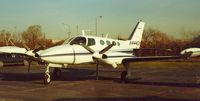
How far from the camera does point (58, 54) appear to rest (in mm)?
18062

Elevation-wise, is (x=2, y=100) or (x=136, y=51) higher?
(x=136, y=51)

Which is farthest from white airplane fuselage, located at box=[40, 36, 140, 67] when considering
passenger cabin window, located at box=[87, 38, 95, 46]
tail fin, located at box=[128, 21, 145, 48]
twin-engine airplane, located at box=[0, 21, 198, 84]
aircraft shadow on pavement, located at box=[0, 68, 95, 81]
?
tail fin, located at box=[128, 21, 145, 48]

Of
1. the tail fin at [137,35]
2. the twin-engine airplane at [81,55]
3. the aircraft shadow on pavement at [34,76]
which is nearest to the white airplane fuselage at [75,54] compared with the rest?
the twin-engine airplane at [81,55]

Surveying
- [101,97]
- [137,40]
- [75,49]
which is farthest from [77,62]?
[137,40]

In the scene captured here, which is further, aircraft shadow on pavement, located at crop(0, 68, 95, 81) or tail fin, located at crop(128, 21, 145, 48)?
tail fin, located at crop(128, 21, 145, 48)

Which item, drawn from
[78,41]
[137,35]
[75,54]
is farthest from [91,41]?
[137,35]

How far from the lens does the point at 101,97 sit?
1338 cm

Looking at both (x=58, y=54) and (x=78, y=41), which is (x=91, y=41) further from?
(x=58, y=54)

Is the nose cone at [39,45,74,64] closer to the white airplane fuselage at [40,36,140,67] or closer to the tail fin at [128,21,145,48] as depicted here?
the white airplane fuselage at [40,36,140,67]

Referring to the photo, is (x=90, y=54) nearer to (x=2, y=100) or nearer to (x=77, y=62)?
(x=77, y=62)

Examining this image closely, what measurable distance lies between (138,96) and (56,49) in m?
6.37

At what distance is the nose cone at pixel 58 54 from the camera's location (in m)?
17.6

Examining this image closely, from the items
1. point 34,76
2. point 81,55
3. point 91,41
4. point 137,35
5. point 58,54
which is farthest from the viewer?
point 137,35

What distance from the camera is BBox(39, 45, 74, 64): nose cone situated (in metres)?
17.6
